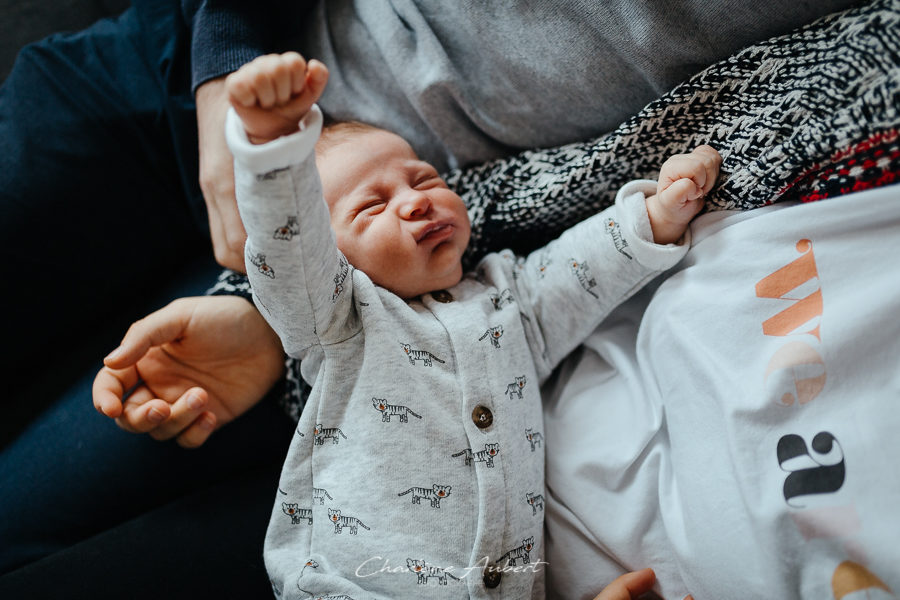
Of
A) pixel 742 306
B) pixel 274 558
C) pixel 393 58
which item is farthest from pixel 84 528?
pixel 742 306

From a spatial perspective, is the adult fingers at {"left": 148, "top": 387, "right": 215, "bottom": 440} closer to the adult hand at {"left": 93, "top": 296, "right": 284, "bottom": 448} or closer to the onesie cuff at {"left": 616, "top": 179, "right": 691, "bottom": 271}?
the adult hand at {"left": 93, "top": 296, "right": 284, "bottom": 448}

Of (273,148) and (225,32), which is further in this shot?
(225,32)

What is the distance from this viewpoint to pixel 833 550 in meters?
0.66

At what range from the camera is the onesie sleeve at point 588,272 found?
0.90m

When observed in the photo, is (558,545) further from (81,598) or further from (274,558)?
(81,598)

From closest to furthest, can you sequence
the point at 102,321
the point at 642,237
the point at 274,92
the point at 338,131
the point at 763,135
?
the point at 274,92, the point at 763,135, the point at 642,237, the point at 338,131, the point at 102,321

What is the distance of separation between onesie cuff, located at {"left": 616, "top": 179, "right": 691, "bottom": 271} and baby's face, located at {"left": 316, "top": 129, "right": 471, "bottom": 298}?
9.8 inches

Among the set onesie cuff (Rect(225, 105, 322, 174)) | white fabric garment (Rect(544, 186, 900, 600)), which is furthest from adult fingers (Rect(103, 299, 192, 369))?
white fabric garment (Rect(544, 186, 900, 600))

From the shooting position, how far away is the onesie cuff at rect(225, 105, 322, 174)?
2.21 ft

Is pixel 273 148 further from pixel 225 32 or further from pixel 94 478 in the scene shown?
pixel 94 478

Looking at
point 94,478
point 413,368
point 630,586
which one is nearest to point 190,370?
point 94,478

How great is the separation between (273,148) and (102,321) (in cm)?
71

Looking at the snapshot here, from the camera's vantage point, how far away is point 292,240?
76 cm

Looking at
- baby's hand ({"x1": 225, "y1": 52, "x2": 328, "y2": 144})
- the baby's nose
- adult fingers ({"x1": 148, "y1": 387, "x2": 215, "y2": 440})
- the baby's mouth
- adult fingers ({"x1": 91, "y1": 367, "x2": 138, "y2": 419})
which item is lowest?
adult fingers ({"x1": 148, "y1": 387, "x2": 215, "y2": 440})
